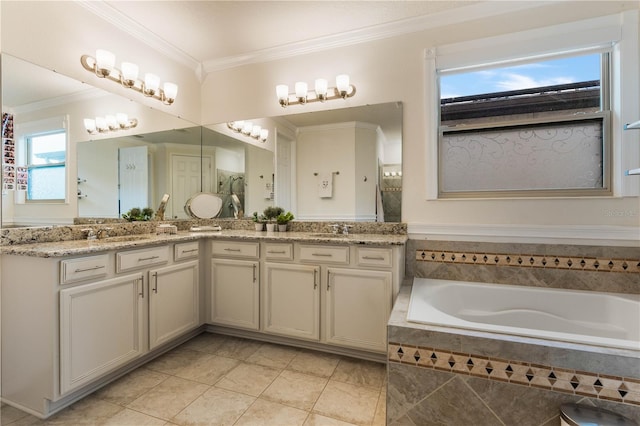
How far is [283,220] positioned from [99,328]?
1.50m

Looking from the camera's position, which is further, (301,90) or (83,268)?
(301,90)

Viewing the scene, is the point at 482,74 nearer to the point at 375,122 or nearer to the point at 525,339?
the point at 375,122

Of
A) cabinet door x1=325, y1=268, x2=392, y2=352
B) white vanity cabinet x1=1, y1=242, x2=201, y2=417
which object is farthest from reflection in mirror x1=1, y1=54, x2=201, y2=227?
cabinet door x1=325, y1=268, x2=392, y2=352

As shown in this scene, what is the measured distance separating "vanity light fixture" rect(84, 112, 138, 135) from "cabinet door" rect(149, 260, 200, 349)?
1.16m

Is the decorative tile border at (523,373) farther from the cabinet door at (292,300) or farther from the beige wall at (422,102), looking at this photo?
the beige wall at (422,102)

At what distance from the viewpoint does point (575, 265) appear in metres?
1.95

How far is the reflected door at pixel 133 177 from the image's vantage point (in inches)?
92.4

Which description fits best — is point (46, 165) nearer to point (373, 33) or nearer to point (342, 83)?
point (342, 83)

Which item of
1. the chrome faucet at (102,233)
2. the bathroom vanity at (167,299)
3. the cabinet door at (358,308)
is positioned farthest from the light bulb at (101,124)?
the cabinet door at (358,308)

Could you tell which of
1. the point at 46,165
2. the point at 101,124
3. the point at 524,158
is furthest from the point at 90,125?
the point at 524,158

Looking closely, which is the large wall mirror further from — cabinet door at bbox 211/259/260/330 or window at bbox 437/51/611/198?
cabinet door at bbox 211/259/260/330

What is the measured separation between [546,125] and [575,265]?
39.9 inches

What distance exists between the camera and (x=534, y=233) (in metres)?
2.03

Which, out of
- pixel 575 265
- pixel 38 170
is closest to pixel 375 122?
pixel 575 265
